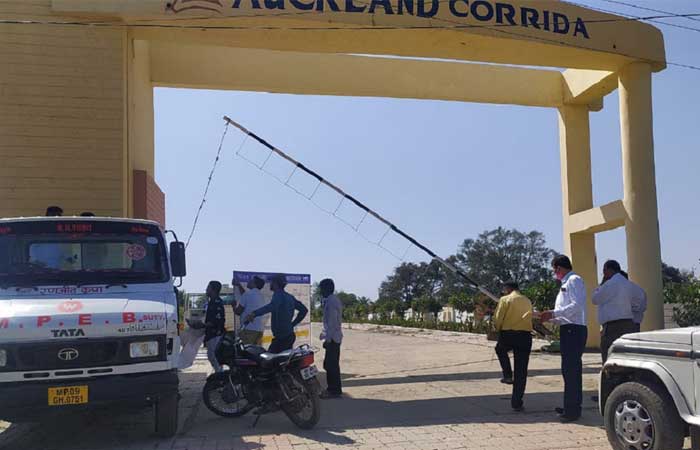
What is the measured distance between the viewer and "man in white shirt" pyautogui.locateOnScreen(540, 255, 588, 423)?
25.4 feet

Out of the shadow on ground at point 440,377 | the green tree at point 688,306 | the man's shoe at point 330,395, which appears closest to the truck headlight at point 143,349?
the man's shoe at point 330,395

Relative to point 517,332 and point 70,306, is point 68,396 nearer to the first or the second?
point 70,306

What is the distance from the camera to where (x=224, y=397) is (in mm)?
8211

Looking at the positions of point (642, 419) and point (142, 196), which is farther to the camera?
point (142, 196)

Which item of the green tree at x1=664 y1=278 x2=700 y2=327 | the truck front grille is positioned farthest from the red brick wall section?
the green tree at x1=664 y1=278 x2=700 y2=327

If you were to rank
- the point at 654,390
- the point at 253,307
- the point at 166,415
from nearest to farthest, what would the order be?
the point at 654,390 → the point at 166,415 → the point at 253,307

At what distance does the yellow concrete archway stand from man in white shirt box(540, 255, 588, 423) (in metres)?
4.61

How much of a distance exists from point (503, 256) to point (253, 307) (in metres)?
61.2

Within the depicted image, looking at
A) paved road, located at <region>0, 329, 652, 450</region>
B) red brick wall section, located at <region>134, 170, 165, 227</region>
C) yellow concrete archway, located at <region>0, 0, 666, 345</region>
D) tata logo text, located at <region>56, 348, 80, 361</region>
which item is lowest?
paved road, located at <region>0, 329, 652, 450</region>

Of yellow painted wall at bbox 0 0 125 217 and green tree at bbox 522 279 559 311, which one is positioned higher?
yellow painted wall at bbox 0 0 125 217

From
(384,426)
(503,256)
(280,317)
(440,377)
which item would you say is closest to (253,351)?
(280,317)

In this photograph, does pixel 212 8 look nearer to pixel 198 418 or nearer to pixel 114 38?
pixel 114 38

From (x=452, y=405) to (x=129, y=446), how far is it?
4.27 meters

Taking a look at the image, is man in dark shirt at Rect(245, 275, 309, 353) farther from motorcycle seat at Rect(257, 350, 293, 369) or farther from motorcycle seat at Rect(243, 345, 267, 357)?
motorcycle seat at Rect(257, 350, 293, 369)
